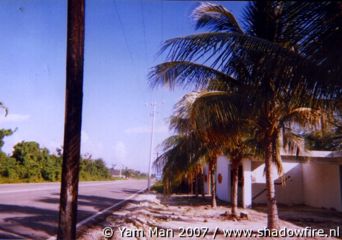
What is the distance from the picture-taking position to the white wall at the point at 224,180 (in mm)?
23047

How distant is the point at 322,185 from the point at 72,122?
57.0ft

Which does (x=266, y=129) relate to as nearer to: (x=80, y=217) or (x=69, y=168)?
(x=69, y=168)

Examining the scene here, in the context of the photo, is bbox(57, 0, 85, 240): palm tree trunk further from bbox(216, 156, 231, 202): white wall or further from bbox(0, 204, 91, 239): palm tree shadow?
bbox(216, 156, 231, 202): white wall

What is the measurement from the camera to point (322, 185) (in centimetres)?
2000

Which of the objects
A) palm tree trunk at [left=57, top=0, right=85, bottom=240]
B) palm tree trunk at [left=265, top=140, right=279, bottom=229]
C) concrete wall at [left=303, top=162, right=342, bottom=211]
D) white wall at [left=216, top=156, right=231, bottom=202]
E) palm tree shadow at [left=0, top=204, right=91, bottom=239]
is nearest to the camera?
palm tree trunk at [left=57, top=0, right=85, bottom=240]

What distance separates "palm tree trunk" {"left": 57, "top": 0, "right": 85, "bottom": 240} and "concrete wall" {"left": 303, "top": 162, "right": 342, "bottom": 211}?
51.7ft

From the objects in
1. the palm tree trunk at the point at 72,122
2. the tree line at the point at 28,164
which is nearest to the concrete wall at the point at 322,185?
the palm tree trunk at the point at 72,122

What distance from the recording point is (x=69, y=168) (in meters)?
5.70

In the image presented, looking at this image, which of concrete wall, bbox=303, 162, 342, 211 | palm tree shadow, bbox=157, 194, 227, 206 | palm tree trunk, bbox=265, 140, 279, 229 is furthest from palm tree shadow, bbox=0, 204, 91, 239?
concrete wall, bbox=303, 162, 342, 211

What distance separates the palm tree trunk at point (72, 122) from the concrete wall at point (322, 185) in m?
15.8

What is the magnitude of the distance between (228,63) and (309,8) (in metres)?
2.03

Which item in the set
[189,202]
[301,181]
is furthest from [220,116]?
[301,181]

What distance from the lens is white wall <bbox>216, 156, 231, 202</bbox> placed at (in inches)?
907

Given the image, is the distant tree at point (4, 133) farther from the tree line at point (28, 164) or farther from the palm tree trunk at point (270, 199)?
the palm tree trunk at point (270, 199)
